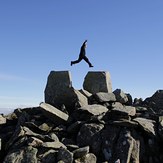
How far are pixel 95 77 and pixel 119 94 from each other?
9.30 feet

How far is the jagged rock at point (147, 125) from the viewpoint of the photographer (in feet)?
78.3

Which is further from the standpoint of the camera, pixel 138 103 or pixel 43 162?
pixel 138 103

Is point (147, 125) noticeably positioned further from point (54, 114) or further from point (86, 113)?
point (54, 114)

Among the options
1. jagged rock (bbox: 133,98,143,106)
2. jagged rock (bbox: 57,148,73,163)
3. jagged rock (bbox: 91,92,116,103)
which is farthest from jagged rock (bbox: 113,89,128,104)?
jagged rock (bbox: 57,148,73,163)

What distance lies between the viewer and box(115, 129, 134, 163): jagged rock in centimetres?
2206

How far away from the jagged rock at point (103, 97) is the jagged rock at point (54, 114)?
4.54 m

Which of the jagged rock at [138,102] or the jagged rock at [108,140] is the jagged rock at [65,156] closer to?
the jagged rock at [108,140]

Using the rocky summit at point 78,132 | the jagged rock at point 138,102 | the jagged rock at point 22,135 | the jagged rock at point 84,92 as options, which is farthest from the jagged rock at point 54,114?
the jagged rock at point 138,102

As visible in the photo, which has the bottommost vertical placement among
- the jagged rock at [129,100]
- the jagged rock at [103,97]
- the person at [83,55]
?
the jagged rock at [129,100]

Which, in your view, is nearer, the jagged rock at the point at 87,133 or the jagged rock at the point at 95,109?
the jagged rock at the point at 87,133

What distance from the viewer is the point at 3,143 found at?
2389cm

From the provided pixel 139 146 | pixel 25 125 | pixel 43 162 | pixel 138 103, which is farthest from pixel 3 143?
pixel 138 103

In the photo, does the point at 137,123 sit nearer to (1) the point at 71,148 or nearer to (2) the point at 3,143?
(1) the point at 71,148

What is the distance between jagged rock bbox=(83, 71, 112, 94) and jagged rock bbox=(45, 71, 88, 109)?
3.49m
